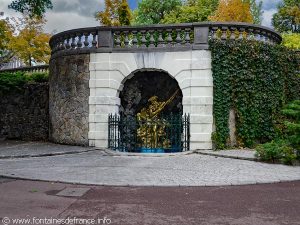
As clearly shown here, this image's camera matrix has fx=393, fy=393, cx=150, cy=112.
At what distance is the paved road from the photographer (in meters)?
5.26

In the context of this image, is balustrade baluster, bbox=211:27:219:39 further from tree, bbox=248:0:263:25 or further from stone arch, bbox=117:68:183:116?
tree, bbox=248:0:263:25

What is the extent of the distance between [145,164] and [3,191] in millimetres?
4439

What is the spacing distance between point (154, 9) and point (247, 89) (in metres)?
31.8

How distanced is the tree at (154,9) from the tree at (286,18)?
11290 millimetres

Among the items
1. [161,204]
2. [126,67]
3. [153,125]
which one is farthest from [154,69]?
[161,204]

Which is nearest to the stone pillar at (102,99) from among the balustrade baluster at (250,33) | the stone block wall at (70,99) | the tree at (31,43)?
the stone block wall at (70,99)

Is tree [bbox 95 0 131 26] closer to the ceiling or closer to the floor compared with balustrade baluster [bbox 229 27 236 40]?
closer to the ceiling

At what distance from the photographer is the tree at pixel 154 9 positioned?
43156 mm

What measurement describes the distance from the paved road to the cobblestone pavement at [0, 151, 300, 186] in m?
0.46

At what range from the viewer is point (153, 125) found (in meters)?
14.3

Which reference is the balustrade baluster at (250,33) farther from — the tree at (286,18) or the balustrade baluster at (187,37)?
the tree at (286,18)

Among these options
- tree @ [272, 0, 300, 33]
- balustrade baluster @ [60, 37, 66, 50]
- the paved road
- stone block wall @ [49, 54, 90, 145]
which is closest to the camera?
the paved road

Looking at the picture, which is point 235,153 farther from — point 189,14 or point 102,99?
point 189,14

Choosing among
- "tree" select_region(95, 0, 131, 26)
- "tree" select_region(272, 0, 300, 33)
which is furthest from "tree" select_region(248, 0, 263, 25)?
"tree" select_region(95, 0, 131, 26)
